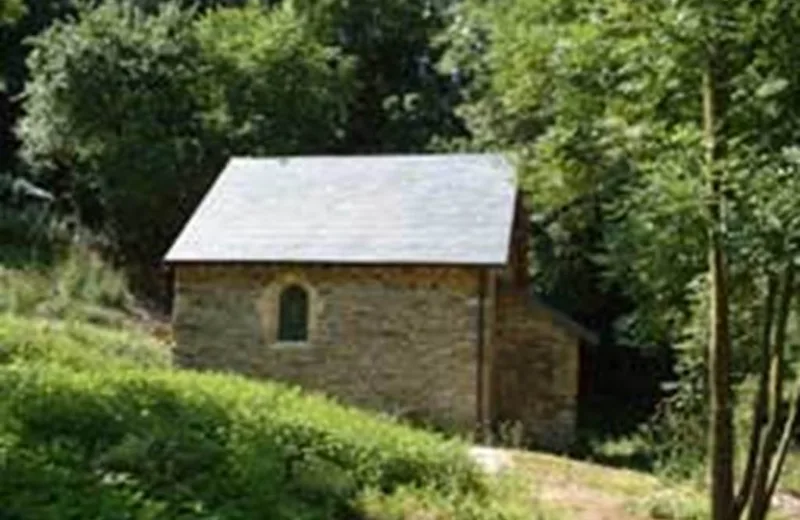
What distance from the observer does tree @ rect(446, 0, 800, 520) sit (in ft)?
26.9

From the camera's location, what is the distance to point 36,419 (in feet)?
33.3

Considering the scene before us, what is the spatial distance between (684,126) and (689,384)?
35.8 ft

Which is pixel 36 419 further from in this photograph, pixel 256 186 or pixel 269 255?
pixel 256 186

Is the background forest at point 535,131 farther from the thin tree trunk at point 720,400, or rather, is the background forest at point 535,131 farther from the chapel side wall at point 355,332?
the chapel side wall at point 355,332

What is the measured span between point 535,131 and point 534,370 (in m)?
7.98

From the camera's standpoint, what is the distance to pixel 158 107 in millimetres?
33719

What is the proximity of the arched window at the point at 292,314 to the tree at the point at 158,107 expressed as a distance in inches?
427

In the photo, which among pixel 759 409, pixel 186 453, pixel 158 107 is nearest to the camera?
pixel 759 409

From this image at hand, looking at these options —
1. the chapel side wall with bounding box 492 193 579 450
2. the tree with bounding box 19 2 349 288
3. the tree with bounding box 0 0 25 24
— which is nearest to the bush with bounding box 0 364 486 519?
the tree with bounding box 0 0 25 24

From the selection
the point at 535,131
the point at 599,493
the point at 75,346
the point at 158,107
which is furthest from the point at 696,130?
the point at 158,107

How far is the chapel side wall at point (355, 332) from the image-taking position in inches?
867

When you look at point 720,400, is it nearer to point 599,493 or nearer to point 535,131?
point 599,493

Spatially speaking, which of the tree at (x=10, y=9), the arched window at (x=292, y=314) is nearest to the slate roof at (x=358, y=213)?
the arched window at (x=292, y=314)

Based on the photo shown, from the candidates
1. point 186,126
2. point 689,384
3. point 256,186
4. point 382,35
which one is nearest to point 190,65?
point 186,126
